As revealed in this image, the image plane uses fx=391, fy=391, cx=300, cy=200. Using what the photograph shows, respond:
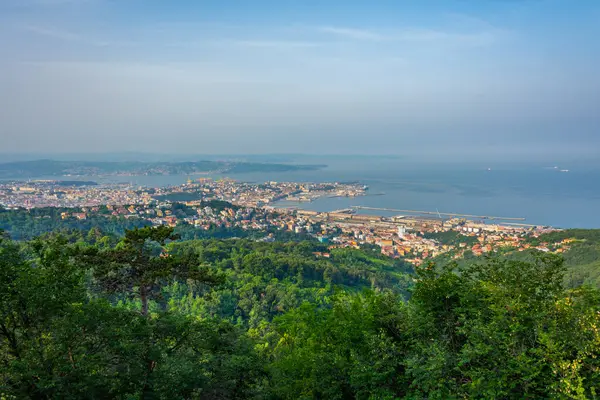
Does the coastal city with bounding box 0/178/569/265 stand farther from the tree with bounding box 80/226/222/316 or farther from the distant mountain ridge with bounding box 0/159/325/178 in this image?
the distant mountain ridge with bounding box 0/159/325/178

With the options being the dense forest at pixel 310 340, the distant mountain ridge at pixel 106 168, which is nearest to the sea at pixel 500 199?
the distant mountain ridge at pixel 106 168

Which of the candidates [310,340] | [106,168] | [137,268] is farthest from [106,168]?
[310,340]

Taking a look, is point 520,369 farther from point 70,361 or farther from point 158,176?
point 158,176

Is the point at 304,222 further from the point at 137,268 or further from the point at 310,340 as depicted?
the point at 310,340

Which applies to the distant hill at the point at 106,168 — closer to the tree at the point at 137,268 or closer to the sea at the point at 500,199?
the sea at the point at 500,199

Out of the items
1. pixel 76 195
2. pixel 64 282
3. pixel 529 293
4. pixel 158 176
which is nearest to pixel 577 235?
pixel 529 293
